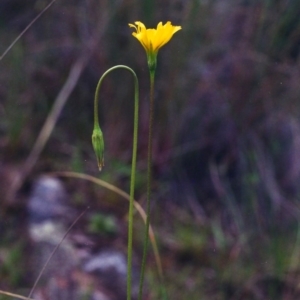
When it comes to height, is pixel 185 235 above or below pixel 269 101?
below

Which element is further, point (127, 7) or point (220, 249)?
point (127, 7)

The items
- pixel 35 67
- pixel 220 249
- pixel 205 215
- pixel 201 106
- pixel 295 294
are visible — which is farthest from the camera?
Answer: pixel 35 67

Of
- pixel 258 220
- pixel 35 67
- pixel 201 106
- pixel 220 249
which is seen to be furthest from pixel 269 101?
pixel 35 67

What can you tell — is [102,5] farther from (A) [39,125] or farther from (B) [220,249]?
(B) [220,249]

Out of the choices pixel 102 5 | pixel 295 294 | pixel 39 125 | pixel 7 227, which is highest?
pixel 102 5

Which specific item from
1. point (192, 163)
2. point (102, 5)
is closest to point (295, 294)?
point (192, 163)

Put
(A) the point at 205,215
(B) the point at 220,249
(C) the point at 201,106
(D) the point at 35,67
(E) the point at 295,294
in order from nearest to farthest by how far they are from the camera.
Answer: (E) the point at 295,294 < (B) the point at 220,249 < (A) the point at 205,215 < (C) the point at 201,106 < (D) the point at 35,67

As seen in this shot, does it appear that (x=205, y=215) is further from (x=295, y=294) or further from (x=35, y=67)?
(x=35, y=67)
